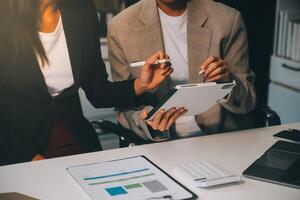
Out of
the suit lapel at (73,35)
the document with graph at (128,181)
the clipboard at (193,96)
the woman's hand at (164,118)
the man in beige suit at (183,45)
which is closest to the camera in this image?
the document with graph at (128,181)

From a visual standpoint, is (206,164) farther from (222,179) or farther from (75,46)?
(75,46)

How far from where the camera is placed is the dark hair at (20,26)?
5.10 feet

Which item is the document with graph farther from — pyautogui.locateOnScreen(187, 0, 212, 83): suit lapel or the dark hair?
pyautogui.locateOnScreen(187, 0, 212, 83): suit lapel

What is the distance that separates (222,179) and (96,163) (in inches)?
14.4

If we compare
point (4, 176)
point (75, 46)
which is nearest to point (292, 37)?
point (75, 46)

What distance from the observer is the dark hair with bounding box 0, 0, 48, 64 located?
61.2 inches

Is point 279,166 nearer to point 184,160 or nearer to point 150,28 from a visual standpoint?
point 184,160

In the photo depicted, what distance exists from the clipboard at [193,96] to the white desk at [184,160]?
0.38 feet

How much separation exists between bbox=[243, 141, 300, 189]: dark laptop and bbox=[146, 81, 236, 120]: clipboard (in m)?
0.24

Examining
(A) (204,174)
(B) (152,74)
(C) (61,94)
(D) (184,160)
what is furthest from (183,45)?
(A) (204,174)

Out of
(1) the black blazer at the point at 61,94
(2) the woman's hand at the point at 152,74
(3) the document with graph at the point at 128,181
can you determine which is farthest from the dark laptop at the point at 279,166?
(1) the black blazer at the point at 61,94

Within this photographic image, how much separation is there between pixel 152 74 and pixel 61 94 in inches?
13.0

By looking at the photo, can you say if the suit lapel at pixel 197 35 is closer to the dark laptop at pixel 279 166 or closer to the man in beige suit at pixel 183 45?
the man in beige suit at pixel 183 45

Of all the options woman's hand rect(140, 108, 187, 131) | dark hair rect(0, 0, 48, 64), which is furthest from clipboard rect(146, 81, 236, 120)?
dark hair rect(0, 0, 48, 64)
